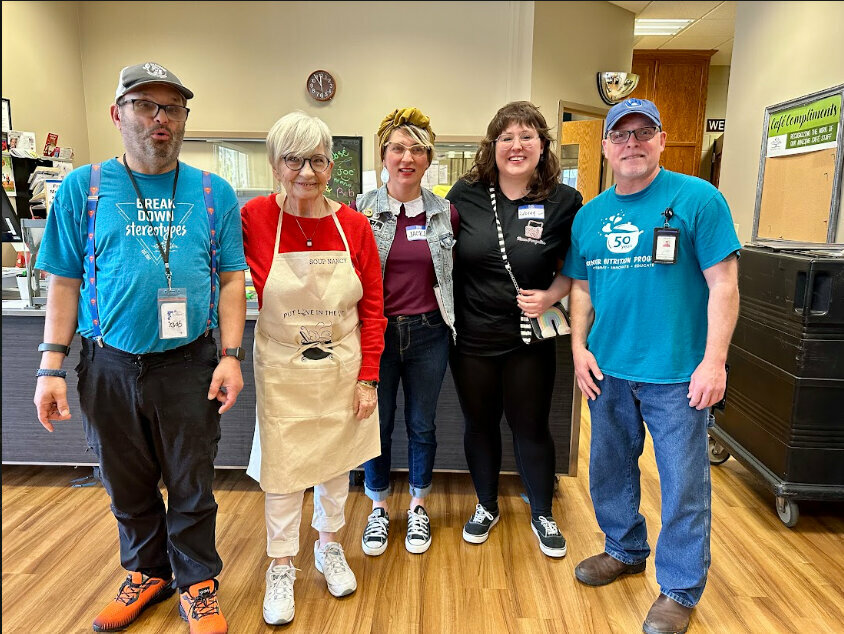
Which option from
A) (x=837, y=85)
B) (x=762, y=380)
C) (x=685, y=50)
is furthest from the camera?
(x=685, y=50)

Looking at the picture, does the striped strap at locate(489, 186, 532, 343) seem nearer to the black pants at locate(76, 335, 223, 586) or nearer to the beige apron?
the beige apron

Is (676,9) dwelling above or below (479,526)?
above

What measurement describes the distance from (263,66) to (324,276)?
3876 millimetres

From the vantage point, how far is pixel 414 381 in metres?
1.96

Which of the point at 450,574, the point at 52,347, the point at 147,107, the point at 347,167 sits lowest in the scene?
the point at 450,574

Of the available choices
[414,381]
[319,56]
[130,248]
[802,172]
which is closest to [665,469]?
[414,381]

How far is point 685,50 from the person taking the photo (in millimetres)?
5801

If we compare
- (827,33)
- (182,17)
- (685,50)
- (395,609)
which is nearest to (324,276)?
(395,609)

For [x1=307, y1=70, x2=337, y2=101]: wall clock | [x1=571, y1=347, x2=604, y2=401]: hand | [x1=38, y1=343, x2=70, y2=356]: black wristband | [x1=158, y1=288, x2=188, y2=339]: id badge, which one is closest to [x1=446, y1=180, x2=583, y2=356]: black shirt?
[x1=571, y1=347, x2=604, y2=401]: hand

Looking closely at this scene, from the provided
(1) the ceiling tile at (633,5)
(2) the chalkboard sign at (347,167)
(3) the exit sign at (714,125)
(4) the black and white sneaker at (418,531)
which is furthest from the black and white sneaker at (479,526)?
(3) the exit sign at (714,125)

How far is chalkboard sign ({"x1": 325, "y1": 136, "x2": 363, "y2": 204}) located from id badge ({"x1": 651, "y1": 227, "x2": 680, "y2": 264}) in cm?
364

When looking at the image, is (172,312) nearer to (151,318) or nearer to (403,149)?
(151,318)

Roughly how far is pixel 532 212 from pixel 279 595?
1456mm

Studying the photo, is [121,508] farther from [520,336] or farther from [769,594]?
[769,594]
